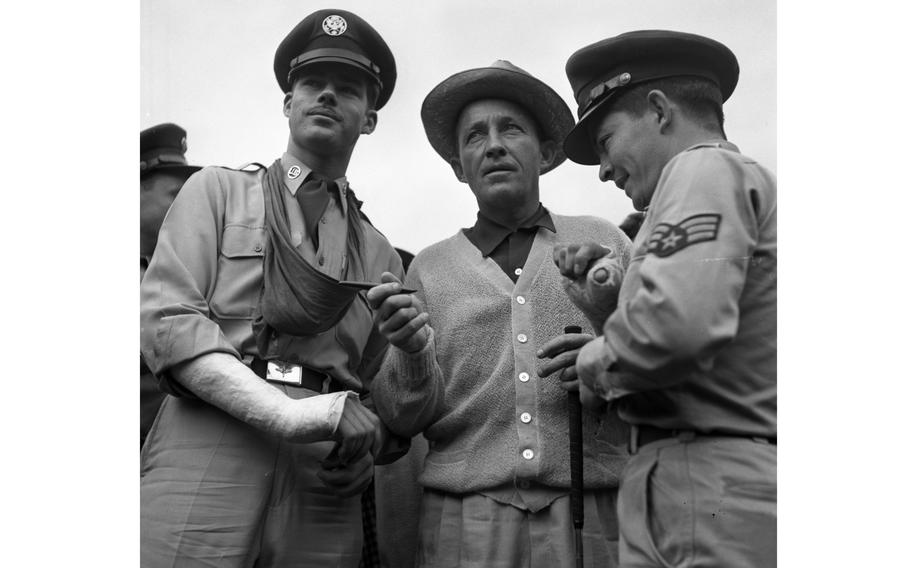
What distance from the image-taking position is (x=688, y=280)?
10.6 ft

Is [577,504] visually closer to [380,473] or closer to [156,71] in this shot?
[380,473]

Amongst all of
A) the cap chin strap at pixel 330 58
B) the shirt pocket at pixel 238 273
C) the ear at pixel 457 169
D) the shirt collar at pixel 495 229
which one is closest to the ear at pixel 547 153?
the shirt collar at pixel 495 229

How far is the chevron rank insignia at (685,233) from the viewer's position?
10.7 ft

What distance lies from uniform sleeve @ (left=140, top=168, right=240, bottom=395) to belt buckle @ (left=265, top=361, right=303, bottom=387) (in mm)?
143

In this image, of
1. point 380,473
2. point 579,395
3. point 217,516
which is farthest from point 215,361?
point 579,395

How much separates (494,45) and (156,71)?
120 cm

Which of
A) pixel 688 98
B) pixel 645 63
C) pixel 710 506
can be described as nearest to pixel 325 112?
pixel 645 63

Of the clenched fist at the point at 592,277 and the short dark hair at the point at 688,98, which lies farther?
the short dark hair at the point at 688,98

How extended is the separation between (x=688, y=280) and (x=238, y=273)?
5.25 ft

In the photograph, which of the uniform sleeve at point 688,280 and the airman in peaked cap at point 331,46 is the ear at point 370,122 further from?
the uniform sleeve at point 688,280

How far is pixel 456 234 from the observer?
14.8 ft

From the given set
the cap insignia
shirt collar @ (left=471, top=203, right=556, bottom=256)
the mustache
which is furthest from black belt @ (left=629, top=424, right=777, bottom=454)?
the cap insignia

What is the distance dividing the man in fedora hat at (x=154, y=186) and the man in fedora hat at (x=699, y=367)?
5.69 feet

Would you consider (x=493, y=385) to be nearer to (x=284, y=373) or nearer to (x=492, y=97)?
(x=284, y=373)
